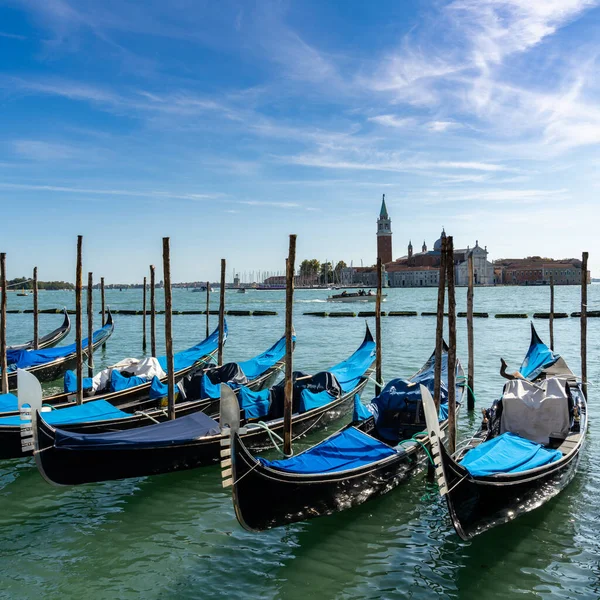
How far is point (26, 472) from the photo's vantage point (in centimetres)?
658

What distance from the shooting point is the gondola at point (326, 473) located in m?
4.52

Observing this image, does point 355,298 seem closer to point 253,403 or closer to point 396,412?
point 253,403

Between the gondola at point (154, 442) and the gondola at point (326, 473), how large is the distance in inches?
15.5

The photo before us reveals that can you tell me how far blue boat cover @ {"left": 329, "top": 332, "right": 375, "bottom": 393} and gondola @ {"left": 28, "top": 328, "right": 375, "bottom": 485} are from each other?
3.46 feet

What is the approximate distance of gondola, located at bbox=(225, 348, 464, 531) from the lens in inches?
178

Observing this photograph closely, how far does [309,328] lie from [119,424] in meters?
22.7

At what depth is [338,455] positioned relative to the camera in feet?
17.5

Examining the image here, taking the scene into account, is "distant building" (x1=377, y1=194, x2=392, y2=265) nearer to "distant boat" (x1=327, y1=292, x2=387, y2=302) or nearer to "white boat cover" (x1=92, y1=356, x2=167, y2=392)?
"distant boat" (x1=327, y1=292, x2=387, y2=302)

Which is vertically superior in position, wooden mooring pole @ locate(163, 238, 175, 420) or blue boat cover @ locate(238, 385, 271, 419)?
wooden mooring pole @ locate(163, 238, 175, 420)

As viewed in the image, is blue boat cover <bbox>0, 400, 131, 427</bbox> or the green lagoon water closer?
the green lagoon water

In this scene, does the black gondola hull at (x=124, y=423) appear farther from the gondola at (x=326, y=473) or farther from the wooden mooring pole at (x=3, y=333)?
the gondola at (x=326, y=473)

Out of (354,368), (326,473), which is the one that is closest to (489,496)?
(326,473)

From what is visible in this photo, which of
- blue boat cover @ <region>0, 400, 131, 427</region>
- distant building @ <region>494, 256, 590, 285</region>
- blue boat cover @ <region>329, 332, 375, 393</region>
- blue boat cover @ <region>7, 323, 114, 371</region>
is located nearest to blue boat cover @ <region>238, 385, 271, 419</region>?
blue boat cover @ <region>0, 400, 131, 427</region>

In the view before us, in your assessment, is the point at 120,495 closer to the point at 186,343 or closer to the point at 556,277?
the point at 186,343
